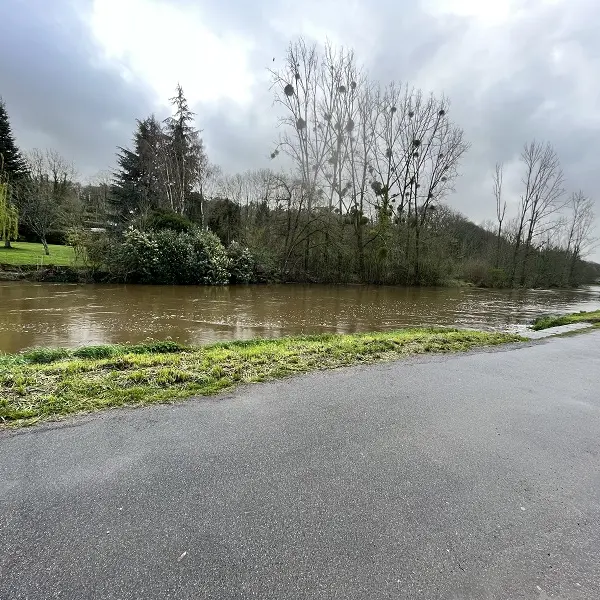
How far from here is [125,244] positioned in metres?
19.0

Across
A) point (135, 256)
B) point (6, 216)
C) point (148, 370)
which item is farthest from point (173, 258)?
point (148, 370)

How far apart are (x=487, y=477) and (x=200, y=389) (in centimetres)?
293

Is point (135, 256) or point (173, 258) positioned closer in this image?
point (135, 256)

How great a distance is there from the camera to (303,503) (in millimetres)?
2285

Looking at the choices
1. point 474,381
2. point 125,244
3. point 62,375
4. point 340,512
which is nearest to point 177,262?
point 125,244

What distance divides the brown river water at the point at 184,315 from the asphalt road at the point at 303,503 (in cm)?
576

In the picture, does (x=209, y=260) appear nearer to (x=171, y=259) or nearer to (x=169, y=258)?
(x=171, y=259)

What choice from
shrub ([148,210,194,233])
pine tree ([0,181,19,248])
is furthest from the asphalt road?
Answer: pine tree ([0,181,19,248])

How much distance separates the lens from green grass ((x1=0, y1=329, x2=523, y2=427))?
3512 millimetres

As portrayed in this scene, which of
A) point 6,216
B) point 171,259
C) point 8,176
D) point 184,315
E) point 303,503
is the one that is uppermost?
point 8,176

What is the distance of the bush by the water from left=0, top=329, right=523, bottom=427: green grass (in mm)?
14619

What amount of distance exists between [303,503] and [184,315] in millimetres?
10474

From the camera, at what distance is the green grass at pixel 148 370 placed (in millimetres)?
3512

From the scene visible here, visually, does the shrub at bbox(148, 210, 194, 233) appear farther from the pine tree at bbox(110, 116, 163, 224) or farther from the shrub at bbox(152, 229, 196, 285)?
the pine tree at bbox(110, 116, 163, 224)
